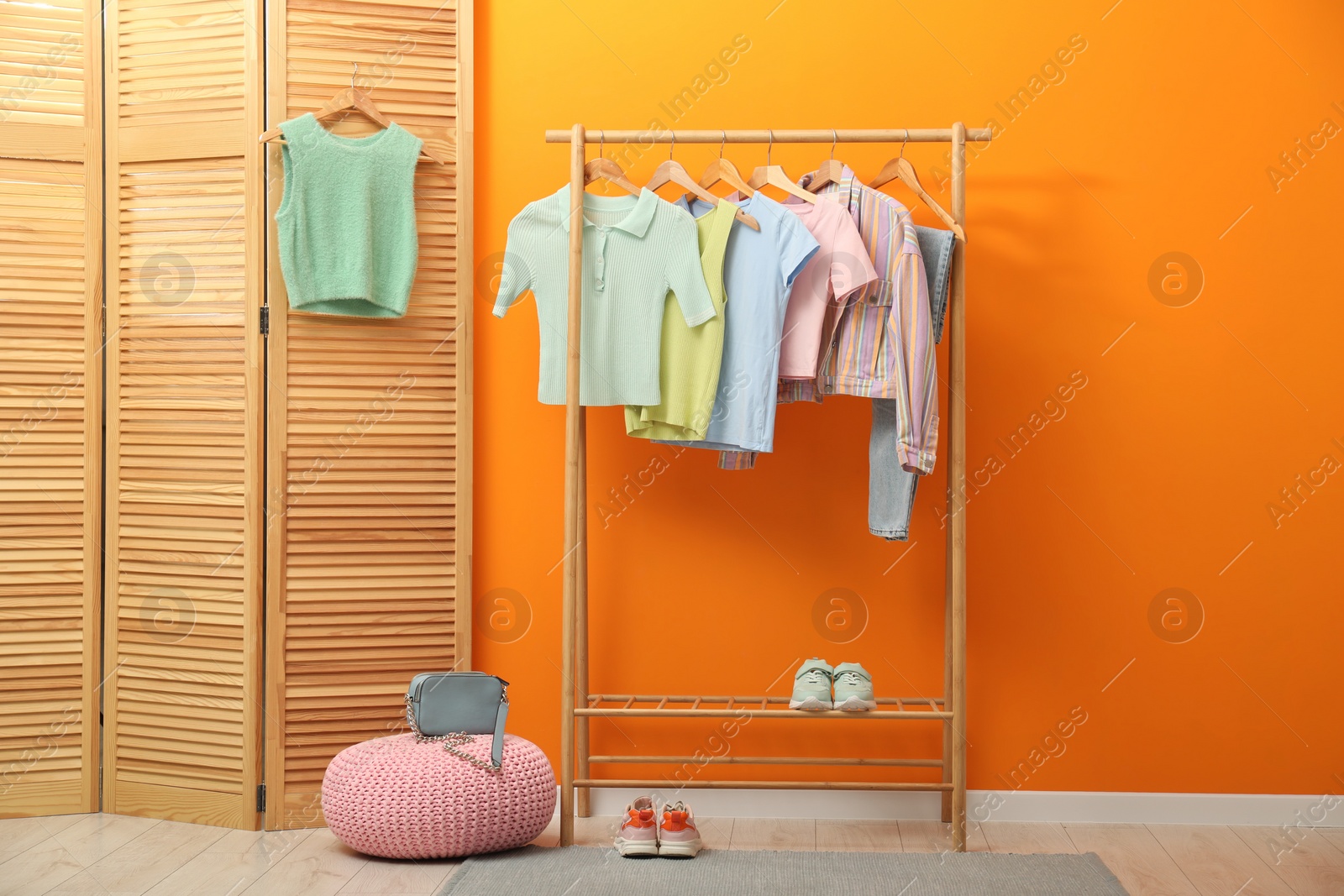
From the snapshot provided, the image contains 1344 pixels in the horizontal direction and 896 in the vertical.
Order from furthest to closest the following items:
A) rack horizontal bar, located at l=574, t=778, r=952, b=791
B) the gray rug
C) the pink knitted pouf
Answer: rack horizontal bar, located at l=574, t=778, r=952, b=791 → the pink knitted pouf → the gray rug

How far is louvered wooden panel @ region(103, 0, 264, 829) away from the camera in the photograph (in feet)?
8.14

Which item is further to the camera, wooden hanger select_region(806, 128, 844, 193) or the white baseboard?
the white baseboard

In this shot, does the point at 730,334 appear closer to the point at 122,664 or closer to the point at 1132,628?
the point at 1132,628

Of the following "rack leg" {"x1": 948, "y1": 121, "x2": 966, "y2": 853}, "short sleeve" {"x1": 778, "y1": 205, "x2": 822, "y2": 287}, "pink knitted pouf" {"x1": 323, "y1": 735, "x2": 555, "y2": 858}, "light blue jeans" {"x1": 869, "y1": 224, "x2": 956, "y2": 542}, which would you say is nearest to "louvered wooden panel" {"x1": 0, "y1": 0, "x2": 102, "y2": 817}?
"pink knitted pouf" {"x1": 323, "y1": 735, "x2": 555, "y2": 858}

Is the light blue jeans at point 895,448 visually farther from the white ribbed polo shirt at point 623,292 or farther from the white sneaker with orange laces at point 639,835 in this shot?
the white sneaker with orange laces at point 639,835

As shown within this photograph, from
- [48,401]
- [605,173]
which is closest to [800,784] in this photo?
[605,173]

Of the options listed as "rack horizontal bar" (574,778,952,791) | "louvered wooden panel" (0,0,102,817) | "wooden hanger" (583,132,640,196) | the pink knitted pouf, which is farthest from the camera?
"louvered wooden panel" (0,0,102,817)

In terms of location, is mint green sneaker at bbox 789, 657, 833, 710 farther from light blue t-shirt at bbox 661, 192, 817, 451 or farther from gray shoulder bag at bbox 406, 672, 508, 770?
gray shoulder bag at bbox 406, 672, 508, 770

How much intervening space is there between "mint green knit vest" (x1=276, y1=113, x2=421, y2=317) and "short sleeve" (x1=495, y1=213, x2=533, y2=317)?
0.25 metres

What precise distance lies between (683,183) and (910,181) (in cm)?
54

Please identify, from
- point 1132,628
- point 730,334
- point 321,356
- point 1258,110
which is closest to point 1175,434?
point 1132,628

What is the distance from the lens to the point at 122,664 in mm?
2545

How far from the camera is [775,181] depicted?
7.87 ft

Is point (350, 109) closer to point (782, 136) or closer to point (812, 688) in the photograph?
point (782, 136)
